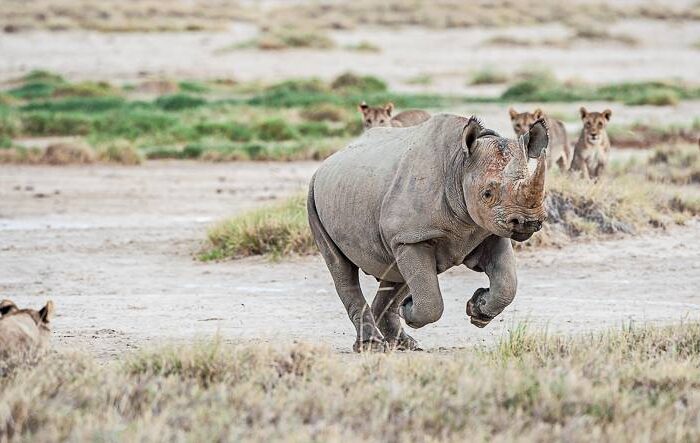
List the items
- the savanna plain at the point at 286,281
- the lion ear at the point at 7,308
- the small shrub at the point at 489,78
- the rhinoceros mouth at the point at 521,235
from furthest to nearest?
the small shrub at the point at 489,78 < the lion ear at the point at 7,308 < the rhinoceros mouth at the point at 521,235 < the savanna plain at the point at 286,281

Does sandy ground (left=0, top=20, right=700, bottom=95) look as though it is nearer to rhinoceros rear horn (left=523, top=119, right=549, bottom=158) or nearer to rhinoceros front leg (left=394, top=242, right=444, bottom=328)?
rhinoceros front leg (left=394, top=242, right=444, bottom=328)

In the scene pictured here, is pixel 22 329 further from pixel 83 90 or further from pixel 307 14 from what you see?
pixel 307 14

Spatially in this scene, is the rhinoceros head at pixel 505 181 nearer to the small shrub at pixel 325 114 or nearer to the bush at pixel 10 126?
the bush at pixel 10 126

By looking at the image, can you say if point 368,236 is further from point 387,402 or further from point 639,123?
point 639,123

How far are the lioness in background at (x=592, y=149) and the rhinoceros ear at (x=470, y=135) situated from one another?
9.64m

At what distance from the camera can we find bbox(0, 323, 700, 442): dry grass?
6590mm

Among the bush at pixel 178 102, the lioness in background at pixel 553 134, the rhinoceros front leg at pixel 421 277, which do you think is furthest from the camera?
the bush at pixel 178 102

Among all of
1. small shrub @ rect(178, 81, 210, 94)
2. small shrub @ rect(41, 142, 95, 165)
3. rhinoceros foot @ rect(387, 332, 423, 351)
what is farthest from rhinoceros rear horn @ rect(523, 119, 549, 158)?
small shrub @ rect(178, 81, 210, 94)

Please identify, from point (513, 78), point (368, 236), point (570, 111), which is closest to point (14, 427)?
point (368, 236)

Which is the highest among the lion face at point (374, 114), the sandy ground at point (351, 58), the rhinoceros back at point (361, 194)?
the rhinoceros back at point (361, 194)

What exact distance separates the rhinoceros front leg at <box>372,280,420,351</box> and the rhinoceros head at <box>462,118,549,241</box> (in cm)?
165

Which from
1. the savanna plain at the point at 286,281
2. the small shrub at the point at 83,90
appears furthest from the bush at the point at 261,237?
the small shrub at the point at 83,90

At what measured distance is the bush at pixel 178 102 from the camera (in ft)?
105

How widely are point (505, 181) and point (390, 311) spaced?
2219 mm
